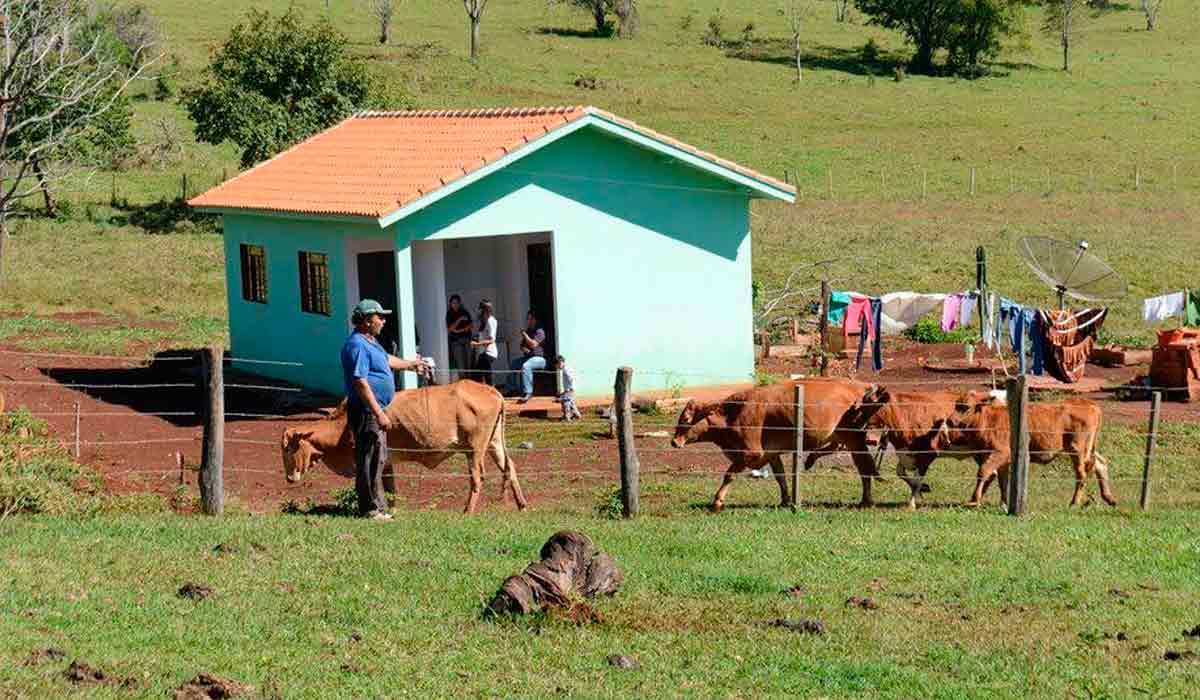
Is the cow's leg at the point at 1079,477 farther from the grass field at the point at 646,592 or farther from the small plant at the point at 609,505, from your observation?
the small plant at the point at 609,505

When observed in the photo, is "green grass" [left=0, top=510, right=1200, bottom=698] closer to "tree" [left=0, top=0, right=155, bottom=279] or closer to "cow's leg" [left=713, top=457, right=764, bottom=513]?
"cow's leg" [left=713, top=457, right=764, bottom=513]

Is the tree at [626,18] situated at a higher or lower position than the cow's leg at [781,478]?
higher

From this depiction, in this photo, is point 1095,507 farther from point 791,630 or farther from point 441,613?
point 441,613

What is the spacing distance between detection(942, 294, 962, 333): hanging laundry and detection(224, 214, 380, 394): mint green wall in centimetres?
1149

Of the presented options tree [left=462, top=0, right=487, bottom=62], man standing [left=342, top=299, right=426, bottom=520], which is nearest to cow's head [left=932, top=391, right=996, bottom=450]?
man standing [left=342, top=299, right=426, bottom=520]

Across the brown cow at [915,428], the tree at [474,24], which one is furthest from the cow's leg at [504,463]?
the tree at [474,24]

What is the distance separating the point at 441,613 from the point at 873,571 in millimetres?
3307

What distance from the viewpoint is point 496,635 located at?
10.0m

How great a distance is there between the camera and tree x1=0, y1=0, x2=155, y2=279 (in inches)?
757

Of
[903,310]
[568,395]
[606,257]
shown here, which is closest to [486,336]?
[568,395]

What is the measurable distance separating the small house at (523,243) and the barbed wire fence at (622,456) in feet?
5.53

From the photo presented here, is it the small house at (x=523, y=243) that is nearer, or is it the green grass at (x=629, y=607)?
the green grass at (x=629, y=607)

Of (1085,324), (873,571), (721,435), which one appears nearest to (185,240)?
(1085,324)

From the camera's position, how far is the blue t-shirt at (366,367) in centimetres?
1387
